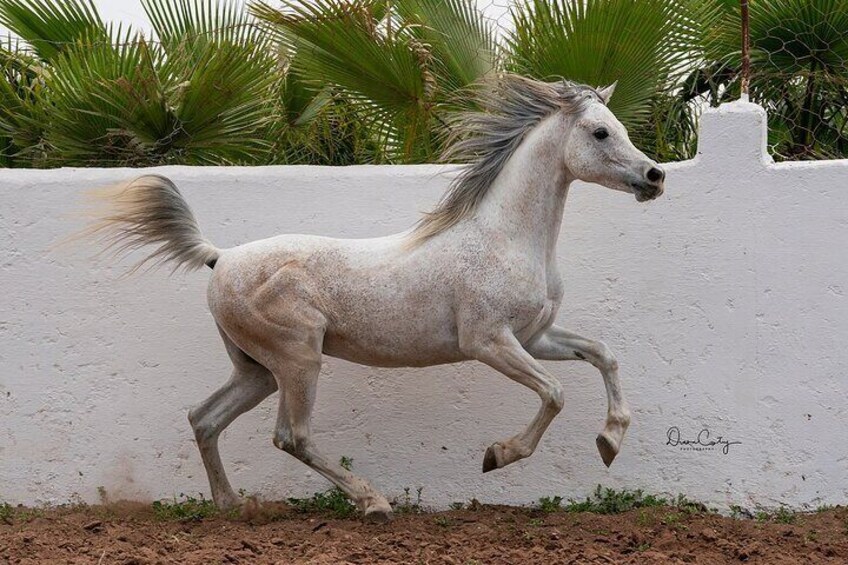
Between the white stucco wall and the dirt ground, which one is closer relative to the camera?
the dirt ground

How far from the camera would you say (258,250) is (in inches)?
251

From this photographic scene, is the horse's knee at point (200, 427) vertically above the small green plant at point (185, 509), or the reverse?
the horse's knee at point (200, 427)

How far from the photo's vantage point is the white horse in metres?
6.12

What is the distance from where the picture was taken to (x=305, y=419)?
6.34m

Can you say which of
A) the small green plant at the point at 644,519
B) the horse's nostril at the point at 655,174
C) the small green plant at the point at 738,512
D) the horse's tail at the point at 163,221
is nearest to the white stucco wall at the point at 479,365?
the small green plant at the point at 738,512

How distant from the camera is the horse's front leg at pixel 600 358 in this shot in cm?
617

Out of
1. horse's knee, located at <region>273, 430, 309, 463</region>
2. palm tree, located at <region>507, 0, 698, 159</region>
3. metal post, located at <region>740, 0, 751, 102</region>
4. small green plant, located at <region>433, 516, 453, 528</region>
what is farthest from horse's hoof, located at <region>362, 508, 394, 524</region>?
metal post, located at <region>740, 0, 751, 102</region>

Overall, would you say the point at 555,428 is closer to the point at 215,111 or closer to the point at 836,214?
the point at 836,214

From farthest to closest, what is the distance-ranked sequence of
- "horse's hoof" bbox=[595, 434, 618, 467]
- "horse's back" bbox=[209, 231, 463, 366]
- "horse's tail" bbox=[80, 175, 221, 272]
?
1. "horse's tail" bbox=[80, 175, 221, 272]
2. "horse's back" bbox=[209, 231, 463, 366]
3. "horse's hoof" bbox=[595, 434, 618, 467]

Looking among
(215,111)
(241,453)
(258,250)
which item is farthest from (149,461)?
(215,111)

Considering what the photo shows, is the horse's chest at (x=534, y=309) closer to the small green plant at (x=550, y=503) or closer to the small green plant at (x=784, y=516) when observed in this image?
the small green plant at (x=550, y=503)

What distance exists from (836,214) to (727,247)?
0.55 metres

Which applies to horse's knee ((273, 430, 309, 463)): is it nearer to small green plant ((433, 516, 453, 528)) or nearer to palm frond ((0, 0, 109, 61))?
small green plant ((433, 516, 453, 528))

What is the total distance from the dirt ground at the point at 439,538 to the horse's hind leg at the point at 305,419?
0.43ft
